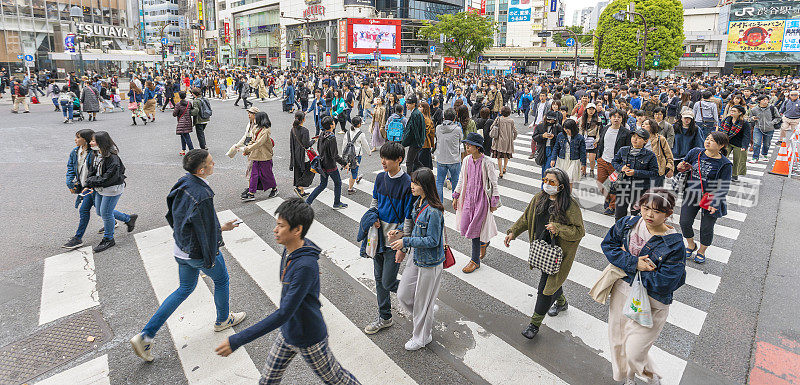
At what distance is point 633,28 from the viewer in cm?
4697

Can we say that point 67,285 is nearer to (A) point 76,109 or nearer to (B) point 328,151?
(B) point 328,151

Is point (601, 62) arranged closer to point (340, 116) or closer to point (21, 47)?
point (340, 116)

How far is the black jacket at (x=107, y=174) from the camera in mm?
5840

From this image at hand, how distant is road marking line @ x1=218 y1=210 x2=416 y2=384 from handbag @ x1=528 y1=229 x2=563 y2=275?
1514 millimetres

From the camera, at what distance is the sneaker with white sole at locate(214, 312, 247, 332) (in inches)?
175

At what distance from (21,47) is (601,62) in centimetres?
5843

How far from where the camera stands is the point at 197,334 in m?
4.42

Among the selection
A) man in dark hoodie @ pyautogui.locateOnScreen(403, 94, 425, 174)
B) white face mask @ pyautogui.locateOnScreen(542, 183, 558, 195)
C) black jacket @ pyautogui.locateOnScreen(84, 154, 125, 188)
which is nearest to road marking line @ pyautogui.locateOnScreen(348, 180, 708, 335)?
man in dark hoodie @ pyautogui.locateOnScreen(403, 94, 425, 174)

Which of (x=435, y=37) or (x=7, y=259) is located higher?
(x=435, y=37)

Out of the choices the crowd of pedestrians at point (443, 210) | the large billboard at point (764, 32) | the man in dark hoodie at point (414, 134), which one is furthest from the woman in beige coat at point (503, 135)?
the large billboard at point (764, 32)

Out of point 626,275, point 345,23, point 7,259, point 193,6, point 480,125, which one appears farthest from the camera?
point 193,6

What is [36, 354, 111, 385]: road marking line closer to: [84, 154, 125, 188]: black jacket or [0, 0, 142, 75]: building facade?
[84, 154, 125, 188]: black jacket

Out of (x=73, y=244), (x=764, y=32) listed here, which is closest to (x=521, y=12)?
(x=764, y=32)

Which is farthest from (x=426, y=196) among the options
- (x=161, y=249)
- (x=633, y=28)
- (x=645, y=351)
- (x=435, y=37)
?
(x=435, y=37)
